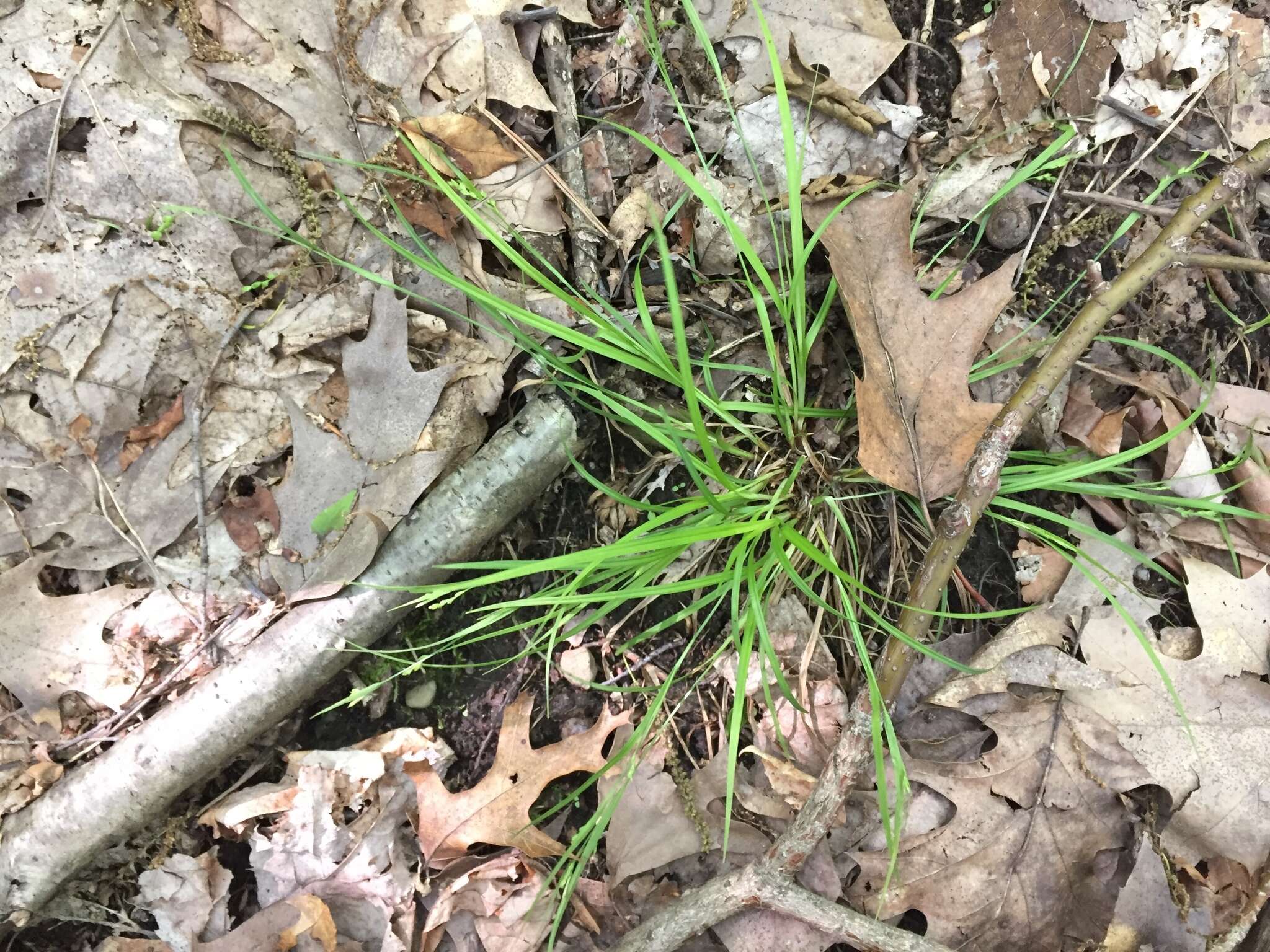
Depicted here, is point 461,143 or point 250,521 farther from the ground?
point 461,143

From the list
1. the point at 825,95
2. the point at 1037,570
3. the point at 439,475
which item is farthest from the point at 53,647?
the point at 1037,570

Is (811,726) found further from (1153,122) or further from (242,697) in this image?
(1153,122)

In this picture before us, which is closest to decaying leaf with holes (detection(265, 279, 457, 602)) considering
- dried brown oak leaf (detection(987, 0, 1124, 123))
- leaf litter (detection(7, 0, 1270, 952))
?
leaf litter (detection(7, 0, 1270, 952))

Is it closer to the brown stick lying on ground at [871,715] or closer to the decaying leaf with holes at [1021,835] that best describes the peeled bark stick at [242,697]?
the brown stick lying on ground at [871,715]

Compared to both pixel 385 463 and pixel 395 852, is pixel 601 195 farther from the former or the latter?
pixel 395 852

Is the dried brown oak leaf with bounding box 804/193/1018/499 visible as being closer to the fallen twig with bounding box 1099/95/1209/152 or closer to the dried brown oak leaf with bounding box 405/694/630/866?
A: the fallen twig with bounding box 1099/95/1209/152
